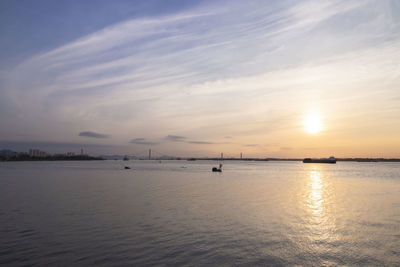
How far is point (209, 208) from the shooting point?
25.0 meters

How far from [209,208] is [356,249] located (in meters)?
12.8

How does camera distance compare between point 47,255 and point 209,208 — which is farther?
point 209,208

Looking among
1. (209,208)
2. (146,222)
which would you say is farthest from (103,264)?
(209,208)

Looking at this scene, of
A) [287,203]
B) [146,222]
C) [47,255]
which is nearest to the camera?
[47,255]

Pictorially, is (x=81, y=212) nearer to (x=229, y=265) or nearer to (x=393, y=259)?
(x=229, y=265)

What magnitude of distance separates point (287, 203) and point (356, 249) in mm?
14830

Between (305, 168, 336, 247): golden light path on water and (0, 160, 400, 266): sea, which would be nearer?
(0, 160, 400, 266): sea

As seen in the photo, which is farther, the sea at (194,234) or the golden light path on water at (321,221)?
the golden light path on water at (321,221)

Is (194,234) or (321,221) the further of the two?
(321,221)

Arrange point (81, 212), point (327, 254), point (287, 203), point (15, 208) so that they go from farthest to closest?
point (287, 203)
point (15, 208)
point (81, 212)
point (327, 254)

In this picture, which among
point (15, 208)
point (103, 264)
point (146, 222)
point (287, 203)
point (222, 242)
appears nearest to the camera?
point (103, 264)

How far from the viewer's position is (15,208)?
77.7 feet

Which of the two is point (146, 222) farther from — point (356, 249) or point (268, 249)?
point (356, 249)

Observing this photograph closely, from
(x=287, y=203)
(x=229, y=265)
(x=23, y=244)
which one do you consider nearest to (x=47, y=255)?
(x=23, y=244)
